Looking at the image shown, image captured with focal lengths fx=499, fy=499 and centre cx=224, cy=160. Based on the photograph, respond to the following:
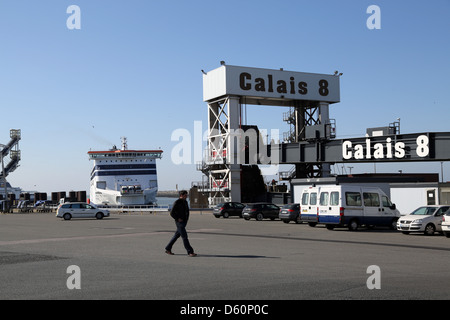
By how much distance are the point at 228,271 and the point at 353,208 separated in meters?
15.1

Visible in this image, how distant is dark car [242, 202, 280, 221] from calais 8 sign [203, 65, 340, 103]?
14657 millimetres

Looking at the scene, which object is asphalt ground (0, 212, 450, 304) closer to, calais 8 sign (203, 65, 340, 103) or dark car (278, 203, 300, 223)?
dark car (278, 203, 300, 223)

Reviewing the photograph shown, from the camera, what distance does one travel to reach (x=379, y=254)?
13.9 meters

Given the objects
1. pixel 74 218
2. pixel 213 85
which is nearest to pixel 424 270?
pixel 74 218

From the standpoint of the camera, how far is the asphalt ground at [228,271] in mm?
8031

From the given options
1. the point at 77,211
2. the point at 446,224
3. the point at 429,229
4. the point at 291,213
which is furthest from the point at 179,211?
the point at 77,211

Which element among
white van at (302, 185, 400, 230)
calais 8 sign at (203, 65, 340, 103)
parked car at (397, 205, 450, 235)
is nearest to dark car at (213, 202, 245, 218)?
calais 8 sign at (203, 65, 340, 103)

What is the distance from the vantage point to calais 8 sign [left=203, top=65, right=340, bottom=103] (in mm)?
47094

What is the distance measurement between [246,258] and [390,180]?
24.8 m

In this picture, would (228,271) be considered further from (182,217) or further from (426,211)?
(426,211)

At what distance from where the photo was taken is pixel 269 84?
48812 mm

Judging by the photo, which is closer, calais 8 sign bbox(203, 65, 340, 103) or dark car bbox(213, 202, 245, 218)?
dark car bbox(213, 202, 245, 218)

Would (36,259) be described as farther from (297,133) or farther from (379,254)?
(297,133)
